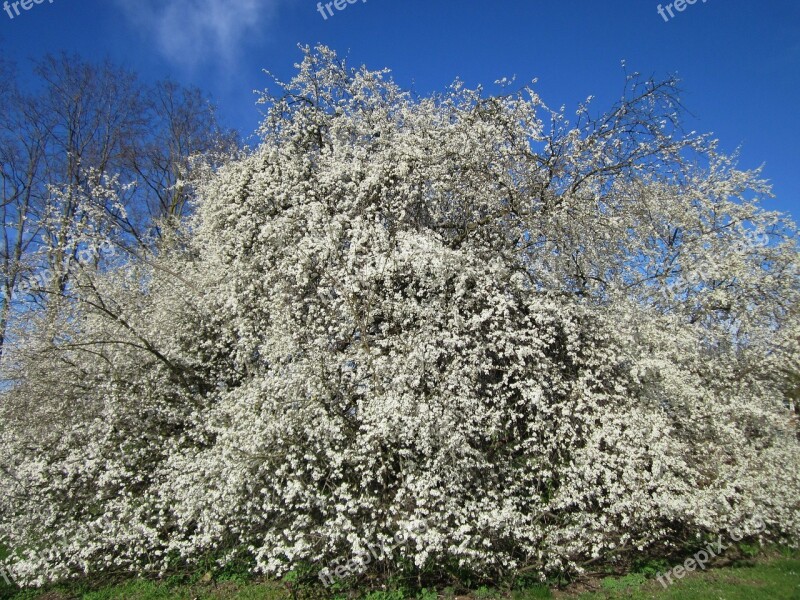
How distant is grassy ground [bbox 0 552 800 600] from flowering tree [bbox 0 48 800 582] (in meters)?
0.33

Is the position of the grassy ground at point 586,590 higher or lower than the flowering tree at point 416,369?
lower

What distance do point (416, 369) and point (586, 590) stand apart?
3.83 m

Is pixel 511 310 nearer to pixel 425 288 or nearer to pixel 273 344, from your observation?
pixel 425 288

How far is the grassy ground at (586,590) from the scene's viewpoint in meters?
6.60

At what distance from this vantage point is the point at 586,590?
6859 millimetres

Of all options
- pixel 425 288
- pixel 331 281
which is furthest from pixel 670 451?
pixel 331 281

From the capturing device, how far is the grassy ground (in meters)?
6.60

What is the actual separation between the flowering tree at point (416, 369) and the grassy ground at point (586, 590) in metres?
0.33

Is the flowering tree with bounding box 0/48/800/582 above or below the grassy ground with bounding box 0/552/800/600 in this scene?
above

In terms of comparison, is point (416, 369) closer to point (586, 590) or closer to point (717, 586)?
point (586, 590)

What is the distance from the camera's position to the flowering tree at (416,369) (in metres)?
6.55

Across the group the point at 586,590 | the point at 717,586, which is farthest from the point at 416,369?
the point at 717,586

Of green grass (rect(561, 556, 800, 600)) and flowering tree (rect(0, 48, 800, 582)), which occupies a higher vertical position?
flowering tree (rect(0, 48, 800, 582))

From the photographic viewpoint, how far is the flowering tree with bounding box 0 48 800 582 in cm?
655
